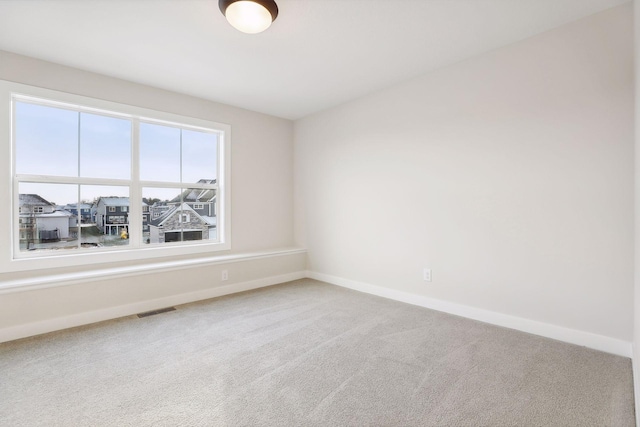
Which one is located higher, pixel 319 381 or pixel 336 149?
pixel 336 149

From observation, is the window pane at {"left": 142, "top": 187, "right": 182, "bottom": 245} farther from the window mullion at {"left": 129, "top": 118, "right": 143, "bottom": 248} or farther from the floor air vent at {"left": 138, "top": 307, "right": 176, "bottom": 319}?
the floor air vent at {"left": 138, "top": 307, "right": 176, "bottom": 319}

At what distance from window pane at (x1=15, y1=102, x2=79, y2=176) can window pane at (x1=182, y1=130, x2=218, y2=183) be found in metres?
1.12

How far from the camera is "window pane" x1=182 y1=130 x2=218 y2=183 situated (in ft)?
12.8

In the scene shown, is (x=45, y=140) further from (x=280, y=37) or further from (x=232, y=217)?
(x=280, y=37)

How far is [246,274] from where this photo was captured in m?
4.03

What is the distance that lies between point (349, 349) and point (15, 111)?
371cm

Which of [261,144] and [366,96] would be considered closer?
[366,96]

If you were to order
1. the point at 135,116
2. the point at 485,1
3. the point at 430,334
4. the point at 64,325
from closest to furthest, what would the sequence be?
the point at 485,1
the point at 430,334
the point at 64,325
the point at 135,116

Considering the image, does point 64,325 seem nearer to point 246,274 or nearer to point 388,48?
point 246,274

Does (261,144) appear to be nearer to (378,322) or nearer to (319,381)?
(378,322)

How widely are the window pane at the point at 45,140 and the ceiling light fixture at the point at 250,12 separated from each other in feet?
7.32

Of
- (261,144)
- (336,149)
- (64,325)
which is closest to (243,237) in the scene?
(261,144)

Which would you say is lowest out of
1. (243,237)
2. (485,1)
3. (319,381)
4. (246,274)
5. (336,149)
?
(319,381)

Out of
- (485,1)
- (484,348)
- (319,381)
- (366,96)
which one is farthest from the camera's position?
(366,96)
